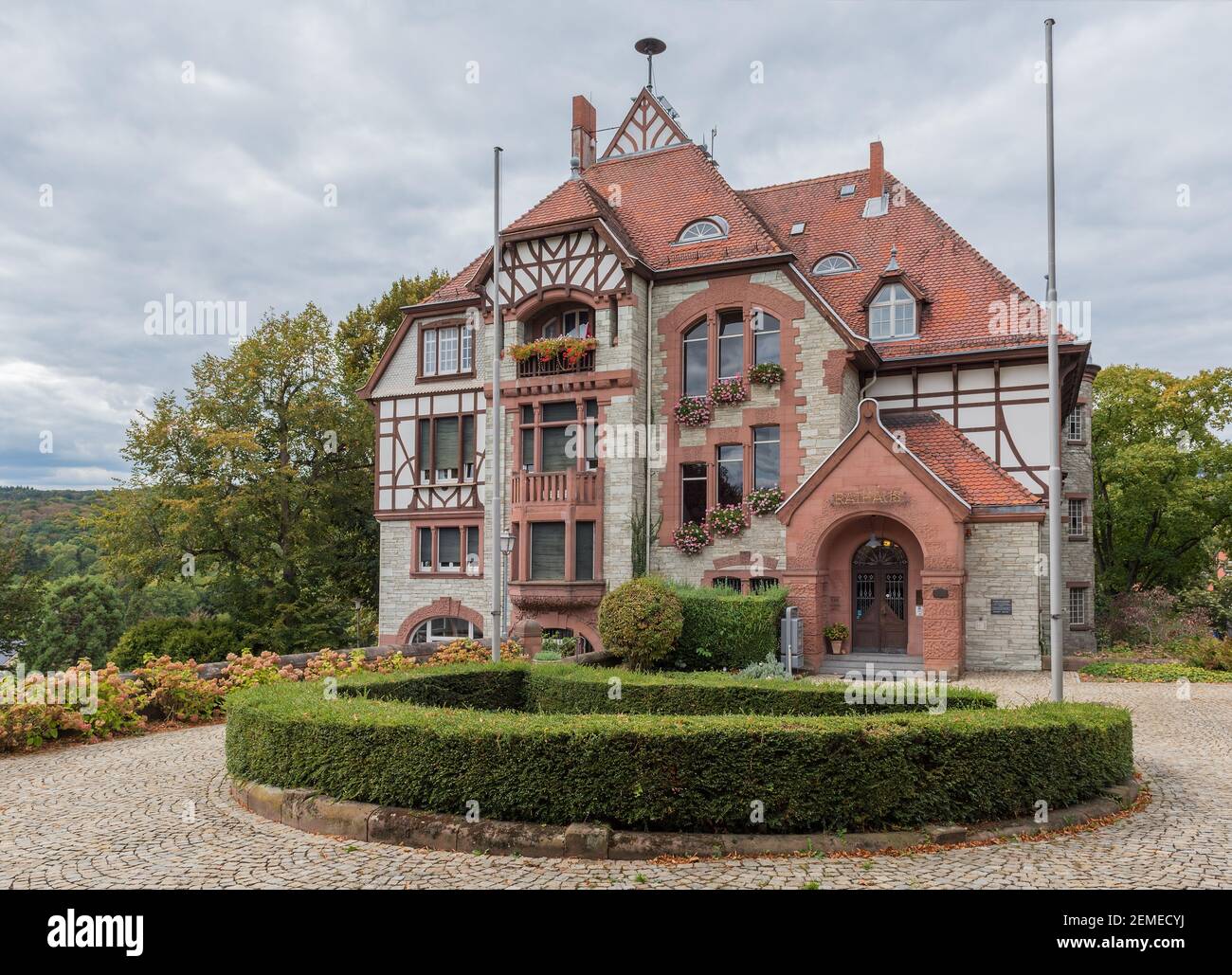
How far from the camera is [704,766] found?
24.2 feet

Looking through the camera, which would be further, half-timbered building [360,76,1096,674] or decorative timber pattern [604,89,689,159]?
decorative timber pattern [604,89,689,159]

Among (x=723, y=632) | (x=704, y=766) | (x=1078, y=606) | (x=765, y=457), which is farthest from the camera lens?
(x=1078, y=606)

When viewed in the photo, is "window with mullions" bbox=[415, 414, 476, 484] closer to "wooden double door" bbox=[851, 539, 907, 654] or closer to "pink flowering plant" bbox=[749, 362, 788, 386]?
"pink flowering plant" bbox=[749, 362, 788, 386]

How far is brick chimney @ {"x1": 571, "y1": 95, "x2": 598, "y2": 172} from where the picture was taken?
1168 inches

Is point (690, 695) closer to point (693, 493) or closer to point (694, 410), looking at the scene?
point (693, 493)

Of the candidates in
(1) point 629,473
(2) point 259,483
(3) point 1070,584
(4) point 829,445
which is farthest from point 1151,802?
(2) point 259,483

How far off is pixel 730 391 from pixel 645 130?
10.0 meters

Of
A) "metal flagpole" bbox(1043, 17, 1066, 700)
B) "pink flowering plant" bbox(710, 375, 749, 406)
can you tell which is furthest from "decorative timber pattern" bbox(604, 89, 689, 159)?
"metal flagpole" bbox(1043, 17, 1066, 700)

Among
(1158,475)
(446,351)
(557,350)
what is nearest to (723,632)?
(557,350)

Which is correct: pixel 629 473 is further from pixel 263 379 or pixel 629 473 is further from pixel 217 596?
pixel 217 596

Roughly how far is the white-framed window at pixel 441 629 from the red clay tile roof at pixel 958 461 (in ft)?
43.3

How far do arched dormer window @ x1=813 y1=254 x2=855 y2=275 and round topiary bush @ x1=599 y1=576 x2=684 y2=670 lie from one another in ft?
38.3

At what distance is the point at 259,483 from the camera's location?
1221 inches

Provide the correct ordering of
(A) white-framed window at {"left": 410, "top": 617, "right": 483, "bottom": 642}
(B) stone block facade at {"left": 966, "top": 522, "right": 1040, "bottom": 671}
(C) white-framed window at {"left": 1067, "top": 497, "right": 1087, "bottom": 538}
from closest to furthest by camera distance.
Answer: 1. (B) stone block facade at {"left": 966, "top": 522, "right": 1040, "bottom": 671}
2. (A) white-framed window at {"left": 410, "top": 617, "right": 483, "bottom": 642}
3. (C) white-framed window at {"left": 1067, "top": 497, "right": 1087, "bottom": 538}
